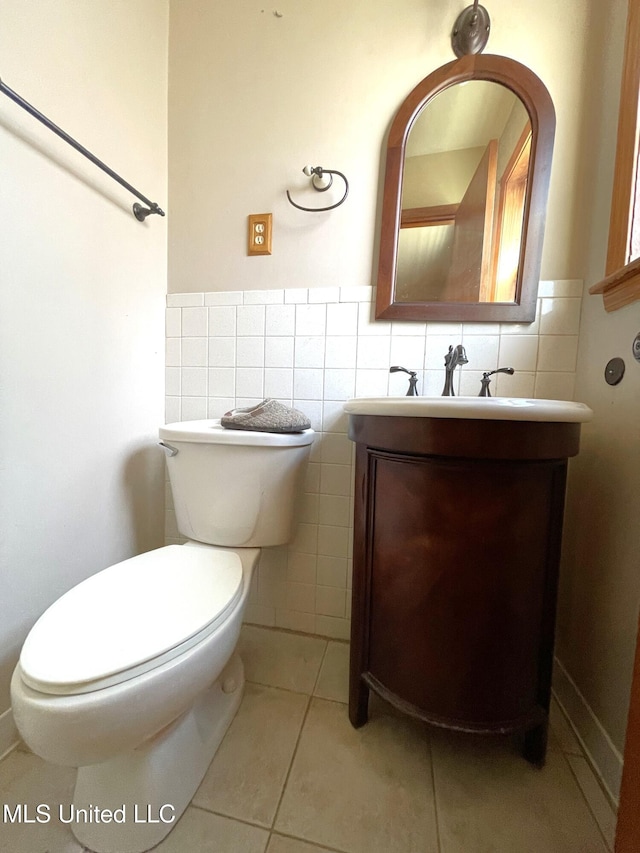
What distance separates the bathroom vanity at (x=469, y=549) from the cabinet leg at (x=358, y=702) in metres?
0.09

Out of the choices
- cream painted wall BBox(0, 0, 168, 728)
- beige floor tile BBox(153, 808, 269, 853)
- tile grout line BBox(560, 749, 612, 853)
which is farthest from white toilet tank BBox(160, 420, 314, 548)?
tile grout line BBox(560, 749, 612, 853)

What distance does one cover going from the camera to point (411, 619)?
0.66 m

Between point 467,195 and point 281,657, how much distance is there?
1499 millimetres

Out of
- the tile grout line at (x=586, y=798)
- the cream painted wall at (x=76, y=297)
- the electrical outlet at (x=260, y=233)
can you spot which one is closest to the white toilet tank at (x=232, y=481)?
the cream painted wall at (x=76, y=297)

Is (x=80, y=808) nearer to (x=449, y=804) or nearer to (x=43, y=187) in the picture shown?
(x=449, y=804)

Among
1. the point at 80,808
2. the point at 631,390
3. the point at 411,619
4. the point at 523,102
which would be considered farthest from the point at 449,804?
the point at 523,102

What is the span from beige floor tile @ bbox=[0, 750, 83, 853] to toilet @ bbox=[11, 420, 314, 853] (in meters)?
0.02

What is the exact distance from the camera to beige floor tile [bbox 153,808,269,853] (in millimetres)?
565

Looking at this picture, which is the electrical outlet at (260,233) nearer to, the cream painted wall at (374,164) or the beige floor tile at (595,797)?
the cream painted wall at (374,164)

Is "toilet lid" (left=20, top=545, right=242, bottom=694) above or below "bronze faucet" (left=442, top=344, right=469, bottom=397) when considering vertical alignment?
below

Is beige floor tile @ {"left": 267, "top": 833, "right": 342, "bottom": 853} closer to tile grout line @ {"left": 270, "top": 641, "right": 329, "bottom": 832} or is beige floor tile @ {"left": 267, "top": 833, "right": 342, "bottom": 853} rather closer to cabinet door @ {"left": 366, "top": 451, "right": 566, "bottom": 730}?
tile grout line @ {"left": 270, "top": 641, "right": 329, "bottom": 832}

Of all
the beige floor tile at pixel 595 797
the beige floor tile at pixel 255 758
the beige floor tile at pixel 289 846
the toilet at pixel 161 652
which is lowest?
the beige floor tile at pixel 255 758

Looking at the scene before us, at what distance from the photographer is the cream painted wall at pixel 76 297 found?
0.70 m

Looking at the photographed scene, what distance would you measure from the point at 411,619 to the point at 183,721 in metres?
0.51
